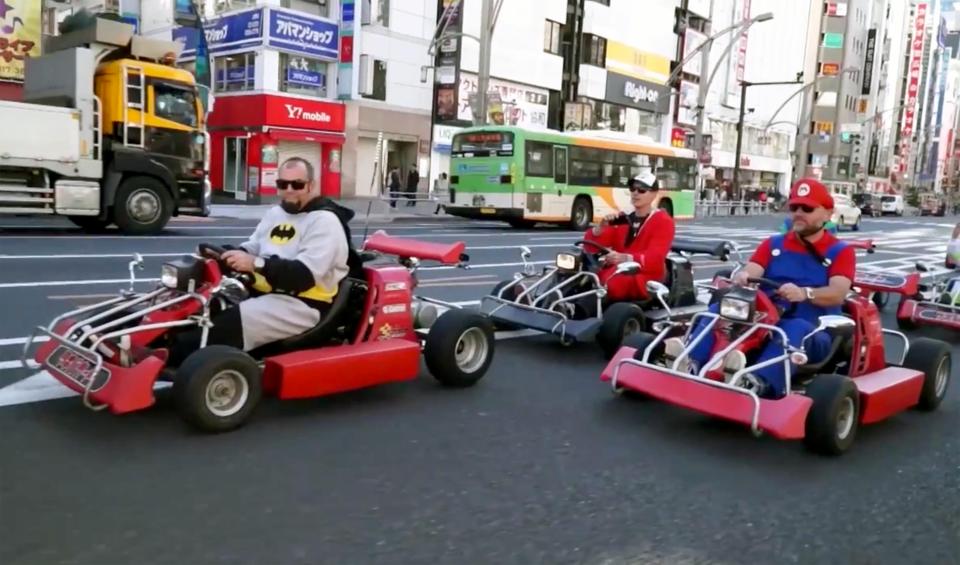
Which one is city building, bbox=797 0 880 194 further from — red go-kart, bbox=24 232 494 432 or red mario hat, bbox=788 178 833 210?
red go-kart, bbox=24 232 494 432

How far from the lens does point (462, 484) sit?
3965 millimetres

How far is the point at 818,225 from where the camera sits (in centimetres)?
528

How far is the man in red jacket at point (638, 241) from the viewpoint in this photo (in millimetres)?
7164

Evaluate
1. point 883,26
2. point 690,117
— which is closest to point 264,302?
point 690,117

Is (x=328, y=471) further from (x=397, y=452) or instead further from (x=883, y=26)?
(x=883, y=26)

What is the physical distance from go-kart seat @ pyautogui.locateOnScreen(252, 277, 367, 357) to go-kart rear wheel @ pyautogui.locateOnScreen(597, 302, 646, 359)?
2.29m

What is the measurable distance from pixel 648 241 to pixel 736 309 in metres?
2.51

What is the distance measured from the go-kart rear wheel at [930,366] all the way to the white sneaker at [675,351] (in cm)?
179

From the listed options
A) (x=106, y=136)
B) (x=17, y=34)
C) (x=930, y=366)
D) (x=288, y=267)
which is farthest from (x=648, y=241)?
(x=17, y=34)

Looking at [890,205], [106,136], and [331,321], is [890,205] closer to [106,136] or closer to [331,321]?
[106,136]

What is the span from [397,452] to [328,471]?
45 cm

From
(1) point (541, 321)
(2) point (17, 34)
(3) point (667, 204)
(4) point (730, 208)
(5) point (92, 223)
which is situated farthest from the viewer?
(4) point (730, 208)

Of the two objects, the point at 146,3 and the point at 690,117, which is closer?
the point at 146,3

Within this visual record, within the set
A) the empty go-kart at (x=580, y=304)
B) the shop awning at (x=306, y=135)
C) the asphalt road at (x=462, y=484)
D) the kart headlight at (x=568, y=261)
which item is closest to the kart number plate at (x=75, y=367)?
the asphalt road at (x=462, y=484)
